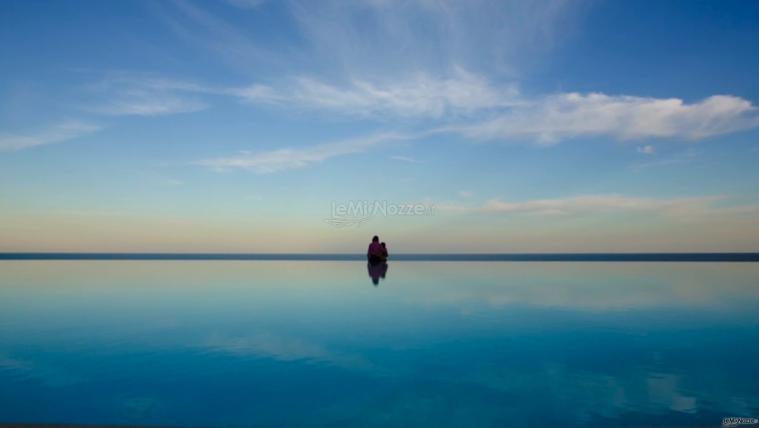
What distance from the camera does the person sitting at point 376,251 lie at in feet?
121

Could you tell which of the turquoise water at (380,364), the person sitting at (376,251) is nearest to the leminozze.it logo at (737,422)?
the turquoise water at (380,364)

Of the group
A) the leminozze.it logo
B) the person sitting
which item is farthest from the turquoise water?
the person sitting

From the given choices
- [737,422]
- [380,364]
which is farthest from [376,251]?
[737,422]

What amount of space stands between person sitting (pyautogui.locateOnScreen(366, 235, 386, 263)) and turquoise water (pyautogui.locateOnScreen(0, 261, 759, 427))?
22.1 m

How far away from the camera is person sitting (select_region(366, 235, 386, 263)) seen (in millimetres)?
36969

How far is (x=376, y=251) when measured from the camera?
126 ft

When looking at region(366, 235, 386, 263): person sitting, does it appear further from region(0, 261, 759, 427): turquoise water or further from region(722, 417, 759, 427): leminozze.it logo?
region(722, 417, 759, 427): leminozze.it logo

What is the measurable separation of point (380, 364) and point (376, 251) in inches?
1210

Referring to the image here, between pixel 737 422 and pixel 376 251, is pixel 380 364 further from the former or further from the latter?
pixel 376 251

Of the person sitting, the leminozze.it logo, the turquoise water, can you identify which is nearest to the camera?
the leminozze.it logo

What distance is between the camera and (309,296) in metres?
17.6

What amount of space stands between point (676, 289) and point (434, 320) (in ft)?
46.5

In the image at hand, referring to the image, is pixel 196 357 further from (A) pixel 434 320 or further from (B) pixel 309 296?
(B) pixel 309 296

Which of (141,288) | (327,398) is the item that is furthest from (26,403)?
(141,288)
